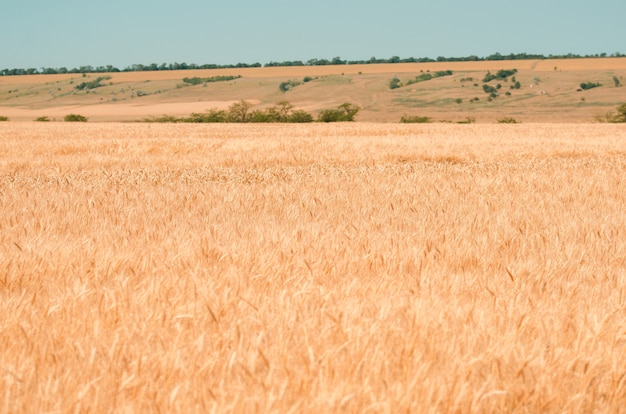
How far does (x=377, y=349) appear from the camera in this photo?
2246mm

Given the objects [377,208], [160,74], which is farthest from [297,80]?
[377,208]

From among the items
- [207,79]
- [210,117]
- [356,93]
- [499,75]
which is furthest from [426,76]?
[210,117]

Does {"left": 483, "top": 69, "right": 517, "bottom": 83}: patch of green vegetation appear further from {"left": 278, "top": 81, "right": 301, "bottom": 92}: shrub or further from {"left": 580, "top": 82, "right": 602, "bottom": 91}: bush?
{"left": 278, "top": 81, "right": 301, "bottom": 92}: shrub

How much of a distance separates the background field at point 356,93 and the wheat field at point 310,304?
61.8 m

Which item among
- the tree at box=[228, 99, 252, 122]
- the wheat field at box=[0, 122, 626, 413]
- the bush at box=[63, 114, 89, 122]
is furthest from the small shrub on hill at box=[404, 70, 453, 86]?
the wheat field at box=[0, 122, 626, 413]

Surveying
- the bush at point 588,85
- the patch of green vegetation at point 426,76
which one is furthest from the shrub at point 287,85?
the bush at point 588,85

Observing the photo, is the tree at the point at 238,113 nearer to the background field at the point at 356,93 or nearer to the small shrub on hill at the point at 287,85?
the background field at the point at 356,93

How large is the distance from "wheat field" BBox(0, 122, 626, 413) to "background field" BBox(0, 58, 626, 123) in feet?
203

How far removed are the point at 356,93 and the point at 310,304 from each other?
310 feet

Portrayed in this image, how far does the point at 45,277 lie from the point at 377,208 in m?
3.68

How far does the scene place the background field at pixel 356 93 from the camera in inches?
3063

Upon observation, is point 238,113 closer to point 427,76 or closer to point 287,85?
point 287,85

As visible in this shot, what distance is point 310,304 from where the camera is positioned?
9.71 feet

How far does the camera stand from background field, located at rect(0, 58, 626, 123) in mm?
77812
